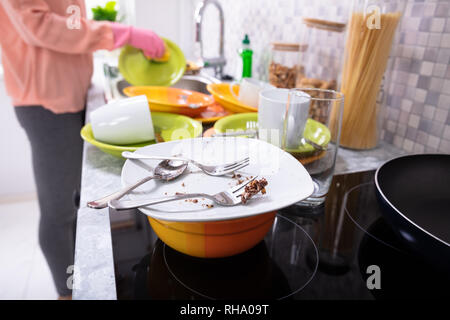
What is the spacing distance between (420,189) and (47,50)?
107cm

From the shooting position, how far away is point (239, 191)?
0.38 meters

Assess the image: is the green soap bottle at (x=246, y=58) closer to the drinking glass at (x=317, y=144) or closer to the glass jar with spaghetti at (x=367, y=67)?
the glass jar with spaghetti at (x=367, y=67)

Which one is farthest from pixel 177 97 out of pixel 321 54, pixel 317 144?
pixel 317 144

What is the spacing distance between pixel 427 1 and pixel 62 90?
41.0 inches

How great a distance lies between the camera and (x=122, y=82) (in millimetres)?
1315

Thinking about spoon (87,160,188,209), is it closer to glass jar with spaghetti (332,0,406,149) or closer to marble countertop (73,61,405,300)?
marble countertop (73,61,405,300)

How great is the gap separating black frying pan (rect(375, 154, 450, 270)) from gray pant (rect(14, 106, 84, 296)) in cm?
101

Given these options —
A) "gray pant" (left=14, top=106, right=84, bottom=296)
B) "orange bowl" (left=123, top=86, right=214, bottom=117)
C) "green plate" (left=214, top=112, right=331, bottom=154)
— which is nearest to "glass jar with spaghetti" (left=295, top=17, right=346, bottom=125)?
"green plate" (left=214, top=112, right=331, bottom=154)

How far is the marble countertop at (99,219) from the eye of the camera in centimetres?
35

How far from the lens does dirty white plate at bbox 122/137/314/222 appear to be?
0.33 m

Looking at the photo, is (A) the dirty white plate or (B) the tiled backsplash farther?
(B) the tiled backsplash

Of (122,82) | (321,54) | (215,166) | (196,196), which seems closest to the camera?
(196,196)

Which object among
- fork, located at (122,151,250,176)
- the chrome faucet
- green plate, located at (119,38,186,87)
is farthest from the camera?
the chrome faucet

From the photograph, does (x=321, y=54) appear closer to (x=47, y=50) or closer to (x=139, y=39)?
(x=139, y=39)
